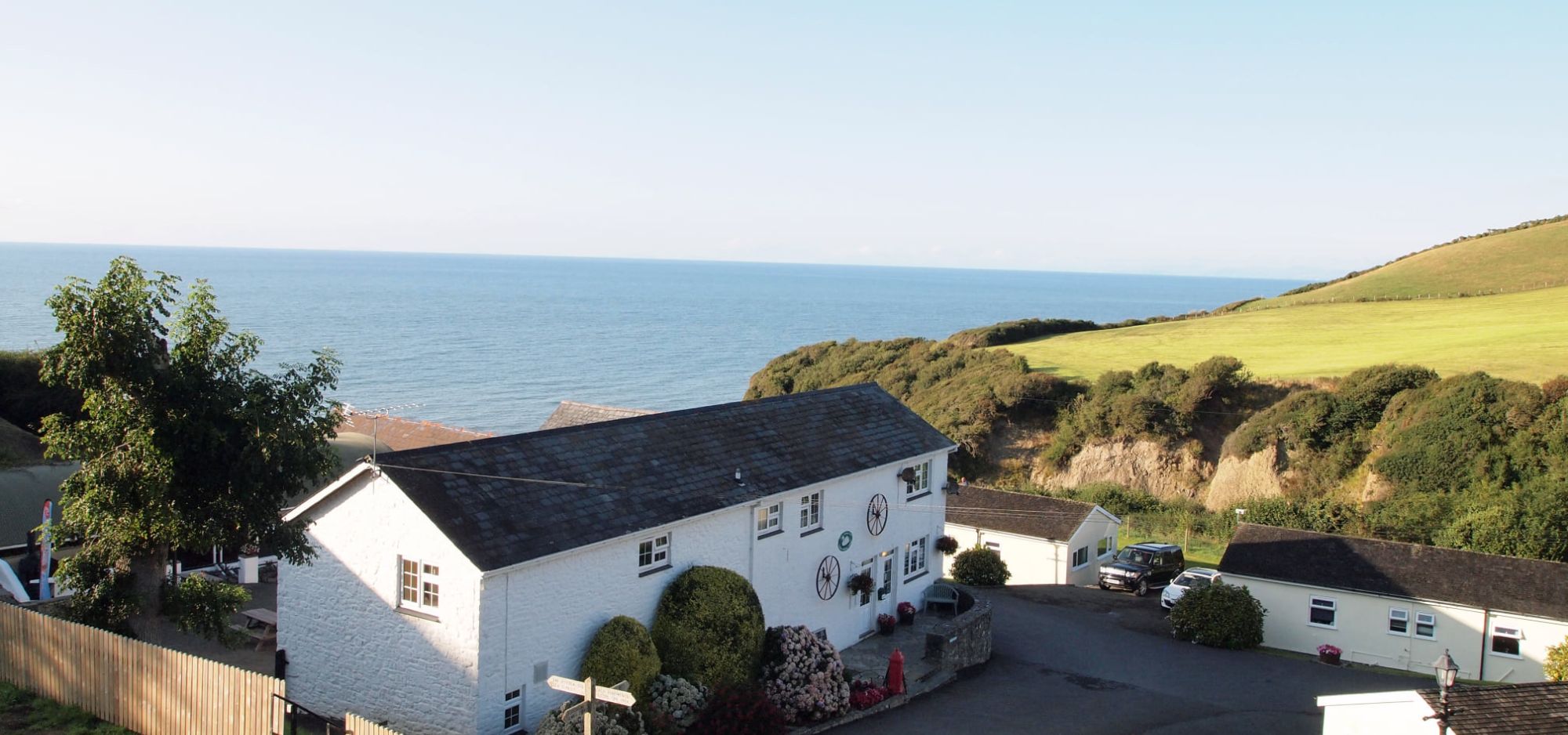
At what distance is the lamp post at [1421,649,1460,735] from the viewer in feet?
46.6

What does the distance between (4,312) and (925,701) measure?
14513cm

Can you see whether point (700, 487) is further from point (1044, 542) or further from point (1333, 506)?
point (1333, 506)

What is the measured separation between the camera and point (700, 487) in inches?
835

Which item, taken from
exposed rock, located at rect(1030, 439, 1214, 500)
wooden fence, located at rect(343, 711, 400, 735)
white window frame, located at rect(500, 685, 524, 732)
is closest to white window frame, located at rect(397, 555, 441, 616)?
white window frame, located at rect(500, 685, 524, 732)

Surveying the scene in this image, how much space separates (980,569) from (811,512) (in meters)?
13.2

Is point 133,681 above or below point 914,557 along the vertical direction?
above

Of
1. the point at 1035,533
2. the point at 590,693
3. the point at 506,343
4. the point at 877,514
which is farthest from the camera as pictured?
the point at 506,343

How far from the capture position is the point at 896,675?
71.9 feet

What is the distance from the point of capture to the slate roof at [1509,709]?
15.1 m

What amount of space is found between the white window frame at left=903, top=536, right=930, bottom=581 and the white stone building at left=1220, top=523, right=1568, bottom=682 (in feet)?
28.7

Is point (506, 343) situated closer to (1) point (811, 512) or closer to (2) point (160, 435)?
(1) point (811, 512)

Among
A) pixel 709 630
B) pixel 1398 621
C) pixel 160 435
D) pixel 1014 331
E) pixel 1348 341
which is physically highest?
pixel 160 435

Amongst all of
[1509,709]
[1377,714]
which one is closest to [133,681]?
[1377,714]

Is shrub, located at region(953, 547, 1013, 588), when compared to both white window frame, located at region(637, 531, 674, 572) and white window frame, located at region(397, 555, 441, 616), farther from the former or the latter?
white window frame, located at region(397, 555, 441, 616)
